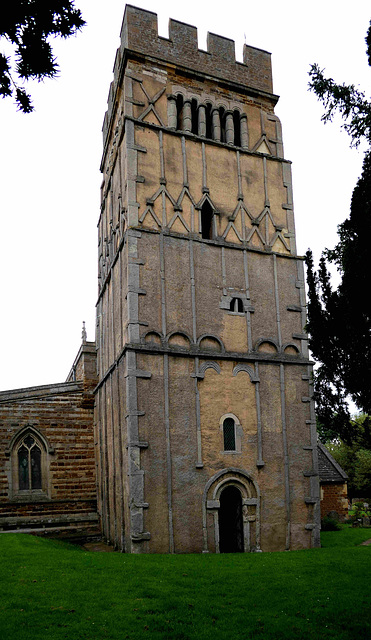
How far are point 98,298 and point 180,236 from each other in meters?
6.71

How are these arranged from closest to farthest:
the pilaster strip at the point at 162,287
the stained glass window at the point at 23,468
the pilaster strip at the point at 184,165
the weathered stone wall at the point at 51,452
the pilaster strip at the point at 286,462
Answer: the pilaster strip at the point at 286,462
the pilaster strip at the point at 162,287
the pilaster strip at the point at 184,165
the weathered stone wall at the point at 51,452
the stained glass window at the point at 23,468

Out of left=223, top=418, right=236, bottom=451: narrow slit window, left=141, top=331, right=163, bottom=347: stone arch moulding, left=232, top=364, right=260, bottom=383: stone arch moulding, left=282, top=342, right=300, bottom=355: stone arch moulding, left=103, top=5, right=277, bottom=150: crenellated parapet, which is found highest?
left=103, top=5, right=277, bottom=150: crenellated parapet

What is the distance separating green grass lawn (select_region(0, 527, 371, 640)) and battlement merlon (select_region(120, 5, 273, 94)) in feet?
58.8

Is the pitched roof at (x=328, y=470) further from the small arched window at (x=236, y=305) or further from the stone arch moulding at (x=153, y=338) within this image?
the stone arch moulding at (x=153, y=338)

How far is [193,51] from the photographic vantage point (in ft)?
75.0

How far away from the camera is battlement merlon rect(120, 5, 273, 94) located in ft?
72.3

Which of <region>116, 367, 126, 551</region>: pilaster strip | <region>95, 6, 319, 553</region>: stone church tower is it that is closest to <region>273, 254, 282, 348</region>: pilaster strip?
<region>95, 6, 319, 553</region>: stone church tower

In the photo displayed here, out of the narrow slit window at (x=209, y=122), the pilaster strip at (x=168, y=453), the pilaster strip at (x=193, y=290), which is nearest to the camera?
the pilaster strip at (x=168, y=453)

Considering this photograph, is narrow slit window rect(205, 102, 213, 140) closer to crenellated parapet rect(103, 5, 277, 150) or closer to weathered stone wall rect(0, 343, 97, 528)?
crenellated parapet rect(103, 5, 277, 150)

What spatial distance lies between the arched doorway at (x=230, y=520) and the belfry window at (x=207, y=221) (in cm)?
900

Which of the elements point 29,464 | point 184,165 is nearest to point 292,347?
point 184,165

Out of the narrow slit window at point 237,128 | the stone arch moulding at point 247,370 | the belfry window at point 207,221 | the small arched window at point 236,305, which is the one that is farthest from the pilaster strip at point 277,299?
the narrow slit window at point 237,128

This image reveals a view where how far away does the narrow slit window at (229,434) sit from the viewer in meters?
19.2

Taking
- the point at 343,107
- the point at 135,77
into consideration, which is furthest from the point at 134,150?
the point at 343,107
